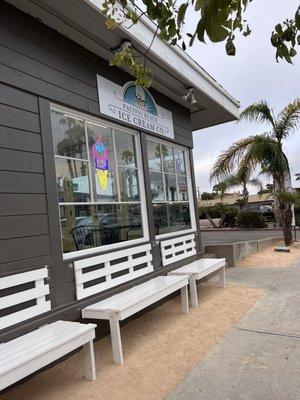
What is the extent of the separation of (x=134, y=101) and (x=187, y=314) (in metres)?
3.11

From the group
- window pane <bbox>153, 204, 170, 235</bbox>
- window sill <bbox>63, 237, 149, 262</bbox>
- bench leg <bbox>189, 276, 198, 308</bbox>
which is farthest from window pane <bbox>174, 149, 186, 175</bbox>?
bench leg <bbox>189, 276, 198, 308</bbox>

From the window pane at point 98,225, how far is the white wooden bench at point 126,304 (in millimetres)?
744

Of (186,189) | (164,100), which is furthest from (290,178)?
(164,100)

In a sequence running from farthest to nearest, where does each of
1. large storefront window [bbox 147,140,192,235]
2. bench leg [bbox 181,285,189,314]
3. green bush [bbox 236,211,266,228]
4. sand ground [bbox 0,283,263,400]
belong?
green bush [bbox 236,211,266,228] < large storefront window [bbox 147,140,192,235] < bench leg [bbox 181,285,189,314] < sand ground [bbox 0,283,263,400]

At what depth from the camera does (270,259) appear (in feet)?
28.6

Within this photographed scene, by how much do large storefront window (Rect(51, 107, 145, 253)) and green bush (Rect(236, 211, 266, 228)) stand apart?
14785 mm

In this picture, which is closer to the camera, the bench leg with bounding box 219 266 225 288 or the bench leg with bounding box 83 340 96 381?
the bench leg with bounding box 83 340 96 381

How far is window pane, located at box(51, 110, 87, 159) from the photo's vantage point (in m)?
4.32

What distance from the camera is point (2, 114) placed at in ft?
11.7

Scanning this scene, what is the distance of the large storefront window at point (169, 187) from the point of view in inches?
242

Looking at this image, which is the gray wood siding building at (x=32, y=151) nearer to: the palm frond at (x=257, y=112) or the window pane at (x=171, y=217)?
the window pane at (x=171, y=217)

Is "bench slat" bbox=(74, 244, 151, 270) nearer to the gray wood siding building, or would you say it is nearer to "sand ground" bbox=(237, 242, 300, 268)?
the gray wood siding building

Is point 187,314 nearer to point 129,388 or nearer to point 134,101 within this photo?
point 129,388

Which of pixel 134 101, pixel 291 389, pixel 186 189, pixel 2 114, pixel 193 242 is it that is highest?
pixel 134 101
